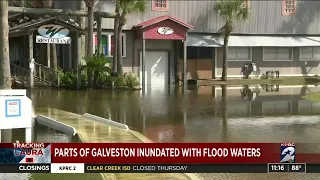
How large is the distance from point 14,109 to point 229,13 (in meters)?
22.4

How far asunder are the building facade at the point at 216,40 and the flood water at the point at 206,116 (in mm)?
8067

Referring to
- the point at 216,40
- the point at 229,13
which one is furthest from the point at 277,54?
the point at 229,13

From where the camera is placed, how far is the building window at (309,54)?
3262cm

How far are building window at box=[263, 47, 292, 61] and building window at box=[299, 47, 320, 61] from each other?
1.01 meters

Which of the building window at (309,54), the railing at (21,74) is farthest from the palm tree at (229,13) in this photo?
the railing at (21,74)

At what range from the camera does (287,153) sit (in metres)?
4.80

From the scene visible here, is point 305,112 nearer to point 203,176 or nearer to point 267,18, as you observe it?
point 203,176

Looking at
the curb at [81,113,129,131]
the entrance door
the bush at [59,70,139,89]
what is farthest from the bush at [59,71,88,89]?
the curb at [81,113,129,131]

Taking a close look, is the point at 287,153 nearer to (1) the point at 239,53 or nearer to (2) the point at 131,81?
(2) the point at 131,81

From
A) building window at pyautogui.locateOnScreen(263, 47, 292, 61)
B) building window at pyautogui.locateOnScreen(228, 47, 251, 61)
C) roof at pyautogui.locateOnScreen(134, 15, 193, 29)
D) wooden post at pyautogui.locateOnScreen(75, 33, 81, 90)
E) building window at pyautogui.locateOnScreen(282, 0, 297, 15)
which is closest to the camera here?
wooden post at pyautogui.locateOnScreen(75, 33, 81, 90)

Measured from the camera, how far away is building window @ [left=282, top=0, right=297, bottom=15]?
3123cm

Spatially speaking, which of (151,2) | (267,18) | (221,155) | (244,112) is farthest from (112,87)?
(221,155)

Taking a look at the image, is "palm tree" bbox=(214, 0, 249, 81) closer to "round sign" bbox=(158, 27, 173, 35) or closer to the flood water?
"round sign" bbox=(158, 27, 173, 35)

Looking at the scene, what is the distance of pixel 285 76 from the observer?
105 ft
